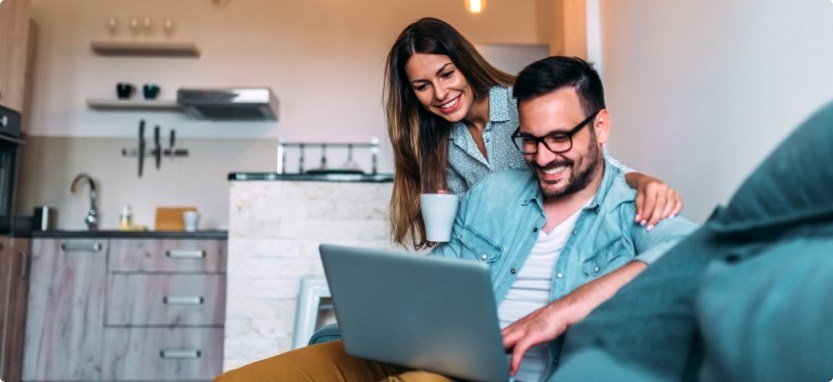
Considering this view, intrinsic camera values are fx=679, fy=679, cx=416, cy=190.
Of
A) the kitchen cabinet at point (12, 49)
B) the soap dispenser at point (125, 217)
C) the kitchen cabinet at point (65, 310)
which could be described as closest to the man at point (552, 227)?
the kitchen cabinet at point (65, 310)

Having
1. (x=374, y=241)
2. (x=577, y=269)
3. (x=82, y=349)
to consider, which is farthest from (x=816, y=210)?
(x=82, y=349)

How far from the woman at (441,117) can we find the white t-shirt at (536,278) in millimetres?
442

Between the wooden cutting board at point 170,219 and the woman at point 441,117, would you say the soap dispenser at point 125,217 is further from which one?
the woman at point 441,117

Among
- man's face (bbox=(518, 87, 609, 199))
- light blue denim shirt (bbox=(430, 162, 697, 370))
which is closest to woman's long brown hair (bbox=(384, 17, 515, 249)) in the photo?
light blue denim shirt (bbox=(430, 162, 697, 370))

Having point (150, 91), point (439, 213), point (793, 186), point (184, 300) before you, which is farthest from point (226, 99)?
point (793, 186)

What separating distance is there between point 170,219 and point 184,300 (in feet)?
2.60

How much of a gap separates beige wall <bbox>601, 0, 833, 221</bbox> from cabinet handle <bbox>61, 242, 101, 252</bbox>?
109 inches

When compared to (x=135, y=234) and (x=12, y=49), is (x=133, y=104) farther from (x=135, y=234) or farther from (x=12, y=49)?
(x=135, y=234)

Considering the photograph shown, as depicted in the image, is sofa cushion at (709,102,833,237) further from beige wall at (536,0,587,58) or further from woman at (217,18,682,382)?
beige wall at (536,0,587,58)

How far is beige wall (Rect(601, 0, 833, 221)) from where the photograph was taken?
48.6 inches

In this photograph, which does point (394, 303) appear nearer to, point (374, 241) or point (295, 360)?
point (295, 360)

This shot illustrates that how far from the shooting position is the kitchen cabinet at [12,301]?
134 inches

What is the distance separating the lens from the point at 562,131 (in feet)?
4.44

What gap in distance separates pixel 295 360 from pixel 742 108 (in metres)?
1.07
